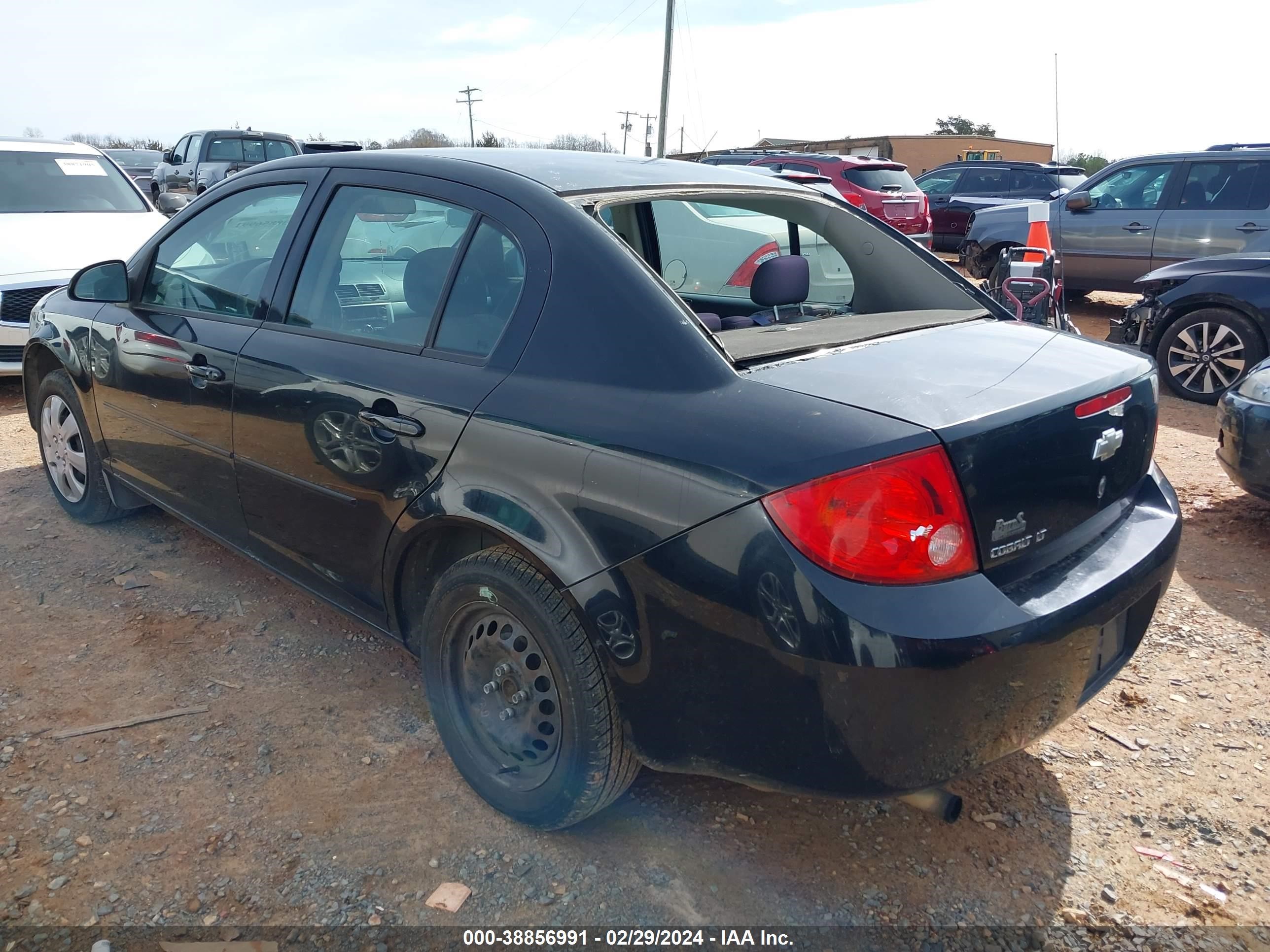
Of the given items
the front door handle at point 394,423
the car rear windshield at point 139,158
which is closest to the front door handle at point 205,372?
the front door handle at point 394,423

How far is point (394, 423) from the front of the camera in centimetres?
248

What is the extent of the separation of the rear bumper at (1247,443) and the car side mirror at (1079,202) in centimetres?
659

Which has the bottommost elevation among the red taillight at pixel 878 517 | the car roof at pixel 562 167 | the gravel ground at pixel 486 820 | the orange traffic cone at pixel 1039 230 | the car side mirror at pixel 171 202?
the gravel ground at pixel 486 820

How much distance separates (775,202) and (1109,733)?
6.45ft

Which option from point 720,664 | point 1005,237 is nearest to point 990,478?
point 720,664

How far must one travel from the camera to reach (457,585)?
239cm

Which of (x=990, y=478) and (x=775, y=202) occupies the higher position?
(x=775, y=202)

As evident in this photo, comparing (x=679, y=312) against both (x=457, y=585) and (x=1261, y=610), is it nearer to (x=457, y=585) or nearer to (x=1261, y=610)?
(x=457, y=585)

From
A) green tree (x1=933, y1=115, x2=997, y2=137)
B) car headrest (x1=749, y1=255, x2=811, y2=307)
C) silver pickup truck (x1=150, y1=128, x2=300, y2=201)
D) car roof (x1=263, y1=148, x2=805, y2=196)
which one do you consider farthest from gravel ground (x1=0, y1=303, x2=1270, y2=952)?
green tree (x1=933, y1=115, x2=997, y2=137)

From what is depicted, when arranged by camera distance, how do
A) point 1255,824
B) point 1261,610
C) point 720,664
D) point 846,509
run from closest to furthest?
1. point 846,509
2. point 720,664
3. point 1255,824
4. point 1261,610

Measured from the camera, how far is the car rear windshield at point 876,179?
13.7 m

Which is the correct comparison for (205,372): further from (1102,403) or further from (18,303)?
(18,303)

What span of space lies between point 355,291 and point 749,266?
222 cm

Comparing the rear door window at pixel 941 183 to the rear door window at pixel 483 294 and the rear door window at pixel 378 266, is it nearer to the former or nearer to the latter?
the rear door window at pixel 378 266
